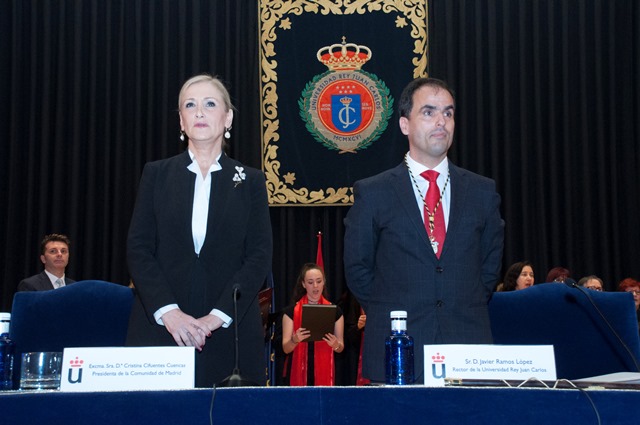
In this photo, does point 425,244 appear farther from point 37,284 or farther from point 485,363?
point 37,284

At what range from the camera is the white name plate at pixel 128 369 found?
1.58m

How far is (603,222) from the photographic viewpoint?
7125 millimetres

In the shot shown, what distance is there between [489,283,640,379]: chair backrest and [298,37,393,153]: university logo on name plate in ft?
14.4

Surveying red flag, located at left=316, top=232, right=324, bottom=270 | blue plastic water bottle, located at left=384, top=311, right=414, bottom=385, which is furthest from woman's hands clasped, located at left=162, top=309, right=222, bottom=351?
red flag, located at left=316, top=232, right=324, bottom=270

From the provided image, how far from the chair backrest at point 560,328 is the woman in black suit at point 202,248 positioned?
1.04 meters

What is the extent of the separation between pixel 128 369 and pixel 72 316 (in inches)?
46.5

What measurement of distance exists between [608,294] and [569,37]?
5.13 metres

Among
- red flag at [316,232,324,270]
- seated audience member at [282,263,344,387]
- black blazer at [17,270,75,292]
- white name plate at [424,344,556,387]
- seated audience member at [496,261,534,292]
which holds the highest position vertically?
red flag at [316,232,324,270]

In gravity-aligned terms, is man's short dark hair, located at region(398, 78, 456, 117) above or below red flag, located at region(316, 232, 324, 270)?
above

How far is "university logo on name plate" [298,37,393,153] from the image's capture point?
285 inches

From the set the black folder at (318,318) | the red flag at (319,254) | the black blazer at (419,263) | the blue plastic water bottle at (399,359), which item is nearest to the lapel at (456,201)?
the black blazer at (419,263)

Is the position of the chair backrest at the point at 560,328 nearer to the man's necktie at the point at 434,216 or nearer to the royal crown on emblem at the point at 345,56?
the man's necktie at the point at 434,216

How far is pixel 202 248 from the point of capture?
2318 millimetres

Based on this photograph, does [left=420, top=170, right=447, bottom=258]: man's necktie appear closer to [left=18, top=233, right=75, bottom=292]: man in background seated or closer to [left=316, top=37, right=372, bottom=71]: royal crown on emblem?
[left=18, top=233, right=75, bottom=292]: man in background seated
